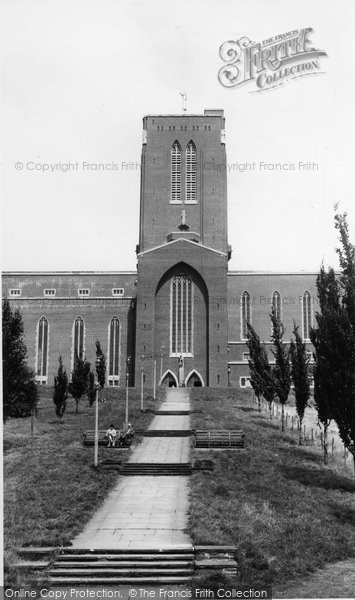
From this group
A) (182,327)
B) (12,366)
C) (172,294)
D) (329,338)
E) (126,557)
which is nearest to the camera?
(126,557)

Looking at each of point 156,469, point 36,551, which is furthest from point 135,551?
point 156,469

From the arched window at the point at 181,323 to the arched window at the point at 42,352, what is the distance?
44.2 feet

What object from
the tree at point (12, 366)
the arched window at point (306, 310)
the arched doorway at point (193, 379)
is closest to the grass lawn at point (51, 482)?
the tree at point (12, 366)

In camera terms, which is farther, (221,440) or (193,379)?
(193,379)

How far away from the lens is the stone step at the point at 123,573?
1196 centimetres

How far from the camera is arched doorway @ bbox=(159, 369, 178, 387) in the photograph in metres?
60.0

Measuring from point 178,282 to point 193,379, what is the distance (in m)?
9.26

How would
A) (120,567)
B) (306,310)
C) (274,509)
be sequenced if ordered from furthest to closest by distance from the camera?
(306,310)
(274,509)
(120,567)

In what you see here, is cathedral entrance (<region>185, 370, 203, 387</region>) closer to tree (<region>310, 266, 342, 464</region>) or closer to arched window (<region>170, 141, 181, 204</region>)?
arched window (<region>170, 141, 181, 204</region>)

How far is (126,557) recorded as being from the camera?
12625 millimetres

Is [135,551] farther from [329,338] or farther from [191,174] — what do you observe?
[191,174]

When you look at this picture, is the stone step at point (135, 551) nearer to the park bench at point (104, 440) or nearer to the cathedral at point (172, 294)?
the park bench at point (104, 440)

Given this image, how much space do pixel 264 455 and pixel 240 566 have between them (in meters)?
12.9

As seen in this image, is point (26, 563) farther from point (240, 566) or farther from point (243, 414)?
point (243, 414)
